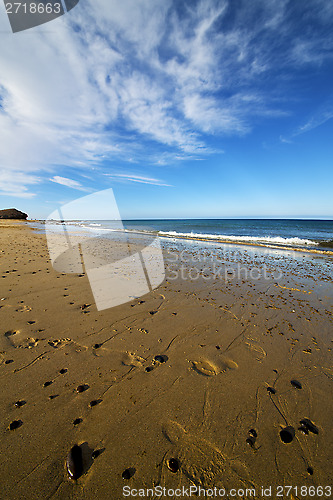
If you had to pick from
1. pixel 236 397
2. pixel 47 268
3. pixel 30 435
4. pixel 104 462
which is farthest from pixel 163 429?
pixel 47 268

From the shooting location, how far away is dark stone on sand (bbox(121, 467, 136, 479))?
1.89 meters

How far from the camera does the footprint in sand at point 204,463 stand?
6.28 ft

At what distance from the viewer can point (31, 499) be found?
1707mm

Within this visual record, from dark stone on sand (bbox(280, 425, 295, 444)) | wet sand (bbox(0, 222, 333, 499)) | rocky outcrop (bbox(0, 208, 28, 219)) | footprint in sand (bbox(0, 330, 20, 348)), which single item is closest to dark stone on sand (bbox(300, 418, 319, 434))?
wet sand (bbox(0, 222, 333, 499))

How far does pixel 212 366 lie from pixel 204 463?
145 cm

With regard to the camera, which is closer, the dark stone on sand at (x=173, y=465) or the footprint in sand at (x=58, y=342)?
the dark stone on sand at (x=173, y=465)

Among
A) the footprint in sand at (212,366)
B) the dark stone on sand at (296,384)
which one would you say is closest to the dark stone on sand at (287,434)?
the dark stone on sand at (296,384)

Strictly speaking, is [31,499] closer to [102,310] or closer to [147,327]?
[147,327]

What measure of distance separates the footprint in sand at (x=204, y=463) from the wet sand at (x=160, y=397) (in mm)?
10

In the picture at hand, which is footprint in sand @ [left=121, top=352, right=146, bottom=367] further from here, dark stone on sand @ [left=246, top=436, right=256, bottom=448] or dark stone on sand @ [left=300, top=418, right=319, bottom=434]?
dark stone on sand @ [left=300, top=418, right=319, bottom=434]

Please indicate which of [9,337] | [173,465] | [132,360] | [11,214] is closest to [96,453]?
[173,465]

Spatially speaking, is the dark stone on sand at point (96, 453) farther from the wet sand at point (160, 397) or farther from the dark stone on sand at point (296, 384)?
the dark stone on sand at point (296, 384)

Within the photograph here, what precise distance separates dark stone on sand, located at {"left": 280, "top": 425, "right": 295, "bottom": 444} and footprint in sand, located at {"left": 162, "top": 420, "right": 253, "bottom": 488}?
643 millimetres

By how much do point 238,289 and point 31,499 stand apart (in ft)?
22.1
